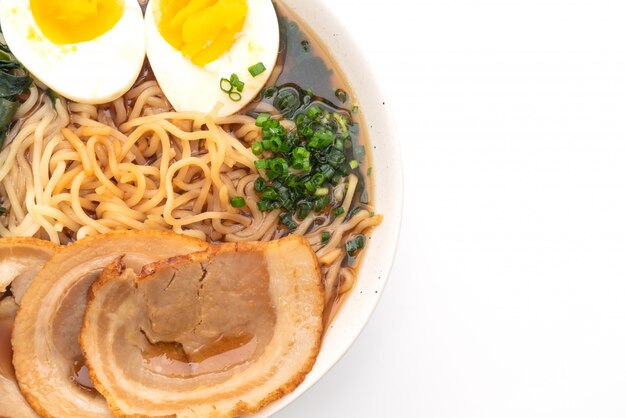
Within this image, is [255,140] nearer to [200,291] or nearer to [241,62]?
[241,62]

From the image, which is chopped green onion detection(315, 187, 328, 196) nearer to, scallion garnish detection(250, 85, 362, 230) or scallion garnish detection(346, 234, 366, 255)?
scallion garnish detection(250, 85, 362, 230)

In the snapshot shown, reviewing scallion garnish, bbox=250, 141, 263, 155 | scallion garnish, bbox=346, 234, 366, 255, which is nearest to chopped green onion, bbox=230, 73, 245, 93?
scallion garnish, bbox=250, 141, 263, 155

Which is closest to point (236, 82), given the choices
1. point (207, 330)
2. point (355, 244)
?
point (355, 244)

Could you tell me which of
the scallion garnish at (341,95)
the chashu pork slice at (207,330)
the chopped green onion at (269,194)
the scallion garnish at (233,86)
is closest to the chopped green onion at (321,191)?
the chopped green onion at (269,194)

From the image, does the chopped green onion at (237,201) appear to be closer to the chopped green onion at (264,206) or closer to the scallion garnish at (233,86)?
the chopped green onion at (264,206)

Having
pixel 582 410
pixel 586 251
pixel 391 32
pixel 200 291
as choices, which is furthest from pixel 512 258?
pixel 200 291

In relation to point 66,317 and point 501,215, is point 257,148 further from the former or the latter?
point 501,215

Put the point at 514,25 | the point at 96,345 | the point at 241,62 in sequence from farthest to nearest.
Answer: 1. the point at 514,25
2. the point at 241,62
3. the point at 96,345
